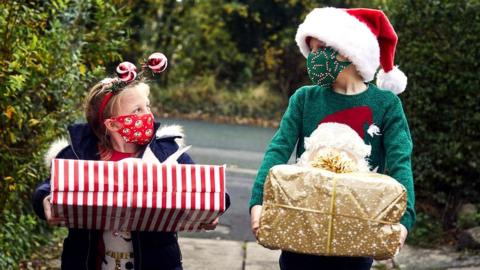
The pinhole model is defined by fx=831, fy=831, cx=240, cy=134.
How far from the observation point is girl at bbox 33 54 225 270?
331 centimetres

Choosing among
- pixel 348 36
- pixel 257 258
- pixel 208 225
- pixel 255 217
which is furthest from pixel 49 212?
pixel 257 258

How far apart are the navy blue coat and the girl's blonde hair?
1.3 inches

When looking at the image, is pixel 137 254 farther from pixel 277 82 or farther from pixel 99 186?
pixel 277 82

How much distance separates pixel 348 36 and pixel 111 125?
1.01 meters

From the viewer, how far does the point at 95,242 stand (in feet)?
10.9

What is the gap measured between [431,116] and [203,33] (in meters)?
11.2

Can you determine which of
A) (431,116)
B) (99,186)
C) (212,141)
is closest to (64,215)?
(99,186)

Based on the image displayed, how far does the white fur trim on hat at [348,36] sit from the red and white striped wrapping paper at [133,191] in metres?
0.74

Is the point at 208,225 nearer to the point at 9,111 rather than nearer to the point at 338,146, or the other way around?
the point at 338,146

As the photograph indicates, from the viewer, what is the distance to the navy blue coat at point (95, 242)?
3.31 m

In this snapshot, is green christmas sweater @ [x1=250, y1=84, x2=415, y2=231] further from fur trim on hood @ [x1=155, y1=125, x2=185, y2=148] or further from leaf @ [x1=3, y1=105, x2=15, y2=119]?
leaf @ [x1=3, y1=105, x2=15, y2=119]

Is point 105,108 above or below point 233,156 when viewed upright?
above

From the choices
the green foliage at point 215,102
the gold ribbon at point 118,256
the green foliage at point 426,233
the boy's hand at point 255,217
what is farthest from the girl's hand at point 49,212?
the green foliage at point 215,102

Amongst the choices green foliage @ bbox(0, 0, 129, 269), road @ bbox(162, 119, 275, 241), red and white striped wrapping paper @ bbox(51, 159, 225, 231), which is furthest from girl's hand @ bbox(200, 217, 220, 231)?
road @ bbox(162, 119, 275, 241)
